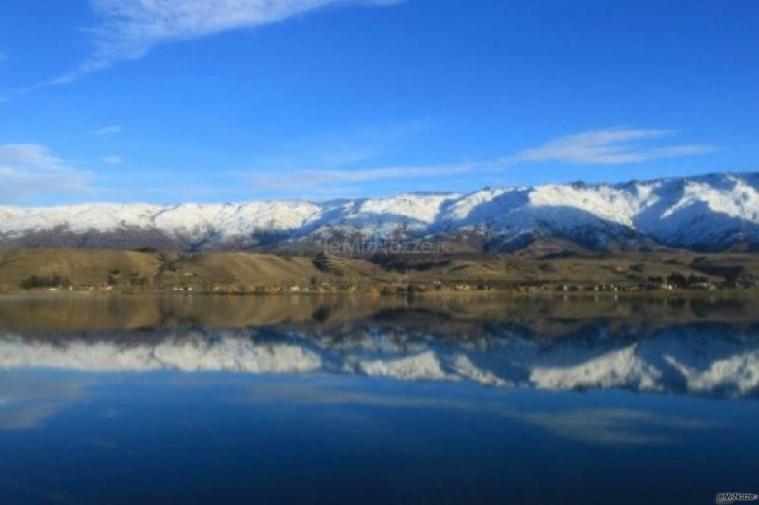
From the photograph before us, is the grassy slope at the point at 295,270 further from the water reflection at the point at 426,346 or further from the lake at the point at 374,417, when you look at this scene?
the lake at the point at 374,417

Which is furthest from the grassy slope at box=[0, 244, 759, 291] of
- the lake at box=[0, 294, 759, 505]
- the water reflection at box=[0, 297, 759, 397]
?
the lake at box=[0, 294, 759, 505]

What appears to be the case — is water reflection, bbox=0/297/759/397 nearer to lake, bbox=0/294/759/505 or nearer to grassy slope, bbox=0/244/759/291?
lake, bbox=0/294/759/505

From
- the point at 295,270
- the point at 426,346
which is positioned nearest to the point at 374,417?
the point at 426,346

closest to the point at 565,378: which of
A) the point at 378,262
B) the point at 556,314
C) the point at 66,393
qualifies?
the point at 66,393

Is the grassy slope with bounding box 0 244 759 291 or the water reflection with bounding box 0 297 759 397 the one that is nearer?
the water reflection with bounding box 0 297 759 397

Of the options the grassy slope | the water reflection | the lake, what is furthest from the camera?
the grassy slope

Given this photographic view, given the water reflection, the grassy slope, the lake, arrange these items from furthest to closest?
the grassy slope, the water reflection, the lake

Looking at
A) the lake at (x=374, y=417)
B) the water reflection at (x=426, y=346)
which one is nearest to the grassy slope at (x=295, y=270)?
the water reflection at (x=426, y=346)

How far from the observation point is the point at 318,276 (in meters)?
Result: 146

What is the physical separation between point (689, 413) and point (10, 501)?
1859cm

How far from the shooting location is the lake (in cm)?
1689

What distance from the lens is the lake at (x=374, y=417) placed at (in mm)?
16891

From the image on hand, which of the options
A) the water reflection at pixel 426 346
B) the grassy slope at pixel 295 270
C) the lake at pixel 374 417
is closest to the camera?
the lake at pixel 374 417

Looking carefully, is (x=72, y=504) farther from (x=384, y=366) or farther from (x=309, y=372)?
(x=384, y=366)
